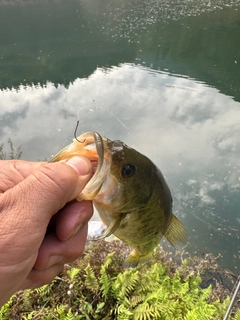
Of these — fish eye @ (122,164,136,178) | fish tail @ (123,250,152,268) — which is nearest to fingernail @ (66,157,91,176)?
fish eye @ (122,164,136,178)

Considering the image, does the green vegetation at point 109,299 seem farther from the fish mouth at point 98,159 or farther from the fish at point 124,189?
the fish mouth at point 98,159

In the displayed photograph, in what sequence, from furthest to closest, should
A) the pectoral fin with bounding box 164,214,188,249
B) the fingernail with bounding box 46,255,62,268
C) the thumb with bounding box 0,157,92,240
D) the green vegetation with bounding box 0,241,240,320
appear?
the green vegetation with bounding box 0,241,240,320 < the pectoral fin with bounding box 164,214,188,249 < the fingernail with bounding box 46,255,62,268 < the thumb with bounding box 0,157,92,240

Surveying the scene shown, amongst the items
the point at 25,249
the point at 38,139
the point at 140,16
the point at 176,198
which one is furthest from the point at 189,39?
the point at 25,249

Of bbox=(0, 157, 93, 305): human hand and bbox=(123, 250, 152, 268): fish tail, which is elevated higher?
bbox=(0, 157, 93, 305): human hand

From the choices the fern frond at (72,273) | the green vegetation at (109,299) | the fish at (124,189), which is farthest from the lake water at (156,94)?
the fern frond at (72,273)

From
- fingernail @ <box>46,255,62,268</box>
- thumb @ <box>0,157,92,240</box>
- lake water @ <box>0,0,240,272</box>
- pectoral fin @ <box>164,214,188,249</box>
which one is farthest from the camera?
lake water @ <box>0,0,240,272</box>

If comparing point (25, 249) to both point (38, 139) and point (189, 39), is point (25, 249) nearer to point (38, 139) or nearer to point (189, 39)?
point (38, 139)

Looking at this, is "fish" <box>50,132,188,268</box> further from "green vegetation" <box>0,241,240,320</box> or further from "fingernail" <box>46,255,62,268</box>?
"green vegetation" <box>0,241,240,320</box>
